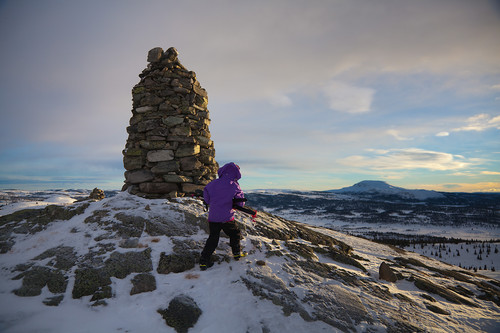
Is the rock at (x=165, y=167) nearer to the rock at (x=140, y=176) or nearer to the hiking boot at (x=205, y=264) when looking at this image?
the rock at (x=140, y=176)


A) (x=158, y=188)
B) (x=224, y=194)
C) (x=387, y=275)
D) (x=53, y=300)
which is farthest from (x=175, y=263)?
(x=387, y=275)

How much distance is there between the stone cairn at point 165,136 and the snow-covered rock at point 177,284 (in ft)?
4.57

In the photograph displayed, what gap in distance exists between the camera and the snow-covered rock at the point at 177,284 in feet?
13.2

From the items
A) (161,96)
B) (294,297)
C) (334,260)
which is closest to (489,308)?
(334,260)

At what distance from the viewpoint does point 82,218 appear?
6.68 meters

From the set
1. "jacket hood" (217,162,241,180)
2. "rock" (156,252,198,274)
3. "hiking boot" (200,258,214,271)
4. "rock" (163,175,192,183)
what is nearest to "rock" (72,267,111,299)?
"rock" (156,252,198,274)

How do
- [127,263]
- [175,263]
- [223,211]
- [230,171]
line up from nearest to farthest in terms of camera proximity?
[127,263] → [175,263] → [223,211] → [230,171]

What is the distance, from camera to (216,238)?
557cm

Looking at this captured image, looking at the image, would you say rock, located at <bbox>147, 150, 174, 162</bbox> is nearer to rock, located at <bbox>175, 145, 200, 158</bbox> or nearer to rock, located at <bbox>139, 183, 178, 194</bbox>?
rock, located at <bbox>175, 145, 200, 158</bbox>

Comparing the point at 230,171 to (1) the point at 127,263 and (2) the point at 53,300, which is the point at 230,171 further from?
(2) the point at 53,300

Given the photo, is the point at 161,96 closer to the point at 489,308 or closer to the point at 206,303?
the point at 206,303

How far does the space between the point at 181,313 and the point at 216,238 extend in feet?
5.92

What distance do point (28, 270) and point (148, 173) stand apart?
4.50 m

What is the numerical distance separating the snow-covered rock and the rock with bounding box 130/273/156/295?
2cm
